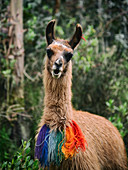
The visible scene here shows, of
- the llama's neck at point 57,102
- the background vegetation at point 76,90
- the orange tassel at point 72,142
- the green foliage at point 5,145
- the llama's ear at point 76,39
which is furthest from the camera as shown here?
the background vegetation at point 76,90

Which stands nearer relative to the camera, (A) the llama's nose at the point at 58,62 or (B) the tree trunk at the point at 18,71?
(A) the llama's nose at the point at 58,62

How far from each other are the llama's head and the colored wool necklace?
712 mm

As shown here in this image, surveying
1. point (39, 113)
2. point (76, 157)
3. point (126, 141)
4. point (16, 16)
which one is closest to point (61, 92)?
point (76, 157)

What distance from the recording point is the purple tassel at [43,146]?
248 cm

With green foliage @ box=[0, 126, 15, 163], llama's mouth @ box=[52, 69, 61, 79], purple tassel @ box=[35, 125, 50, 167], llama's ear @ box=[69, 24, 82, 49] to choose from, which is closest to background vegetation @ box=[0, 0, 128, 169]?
green foliage @ box=[0, 126, 15, 163]

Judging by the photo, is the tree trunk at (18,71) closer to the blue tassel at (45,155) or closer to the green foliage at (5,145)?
the green foliage at (5,145)

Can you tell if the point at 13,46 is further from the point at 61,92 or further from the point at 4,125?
the point at 61,92

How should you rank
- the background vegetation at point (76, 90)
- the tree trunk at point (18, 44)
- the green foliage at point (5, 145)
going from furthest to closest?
the tree trunk at point (18, 44) → the background vegetation at point (76, 90) → the green foliage at point (5, 145)

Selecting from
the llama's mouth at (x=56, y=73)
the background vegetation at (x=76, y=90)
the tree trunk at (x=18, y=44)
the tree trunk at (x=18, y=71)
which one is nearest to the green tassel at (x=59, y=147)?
the llama's mouth at (x=56, y=73)

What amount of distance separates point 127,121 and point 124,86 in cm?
112

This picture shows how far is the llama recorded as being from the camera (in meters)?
2.46

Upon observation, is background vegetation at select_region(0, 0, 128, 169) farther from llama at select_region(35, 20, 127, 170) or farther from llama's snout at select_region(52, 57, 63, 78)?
llama's snout at select_region(52, 57, 63, 78)

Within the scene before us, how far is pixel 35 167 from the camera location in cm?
226

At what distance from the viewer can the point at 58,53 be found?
2.58 meters
